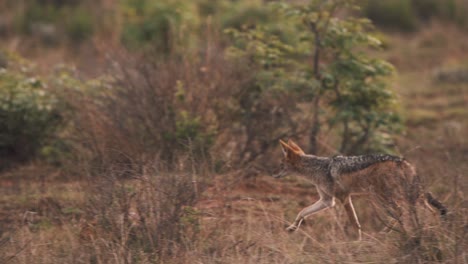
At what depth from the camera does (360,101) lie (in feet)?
38.6

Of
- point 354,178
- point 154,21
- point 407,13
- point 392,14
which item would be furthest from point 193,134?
point 407,13

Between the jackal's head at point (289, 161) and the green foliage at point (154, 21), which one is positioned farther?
the green foliage at point (154, 21)

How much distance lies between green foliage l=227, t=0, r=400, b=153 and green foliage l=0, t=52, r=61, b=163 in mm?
3007

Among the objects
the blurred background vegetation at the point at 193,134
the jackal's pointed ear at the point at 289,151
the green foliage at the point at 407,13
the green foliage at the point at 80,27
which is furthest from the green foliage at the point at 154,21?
the green foliage at the point at 407,13

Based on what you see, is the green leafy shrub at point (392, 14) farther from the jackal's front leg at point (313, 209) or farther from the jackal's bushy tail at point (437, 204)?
the jackal's bushy tail at point (437, 204)

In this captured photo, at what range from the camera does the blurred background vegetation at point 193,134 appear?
757cm

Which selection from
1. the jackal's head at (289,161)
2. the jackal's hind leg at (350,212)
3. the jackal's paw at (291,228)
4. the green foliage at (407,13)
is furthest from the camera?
the green foliage at (407,13)

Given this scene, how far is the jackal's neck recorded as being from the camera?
915 cm

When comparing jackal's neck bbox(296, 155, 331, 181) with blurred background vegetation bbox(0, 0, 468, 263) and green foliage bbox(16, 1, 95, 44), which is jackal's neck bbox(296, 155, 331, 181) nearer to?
blurred background vegetation bbox(0, 0, 468, 263)

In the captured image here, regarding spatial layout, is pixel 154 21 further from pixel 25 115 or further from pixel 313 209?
pixel 313 209

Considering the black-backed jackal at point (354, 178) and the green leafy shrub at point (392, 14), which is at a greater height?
the green leafy shrub at point (392, 14)

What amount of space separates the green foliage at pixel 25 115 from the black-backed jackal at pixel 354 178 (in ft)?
13.5

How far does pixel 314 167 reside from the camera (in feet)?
30.5

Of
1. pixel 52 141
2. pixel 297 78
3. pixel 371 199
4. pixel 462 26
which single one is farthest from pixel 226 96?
pixel 462 26
